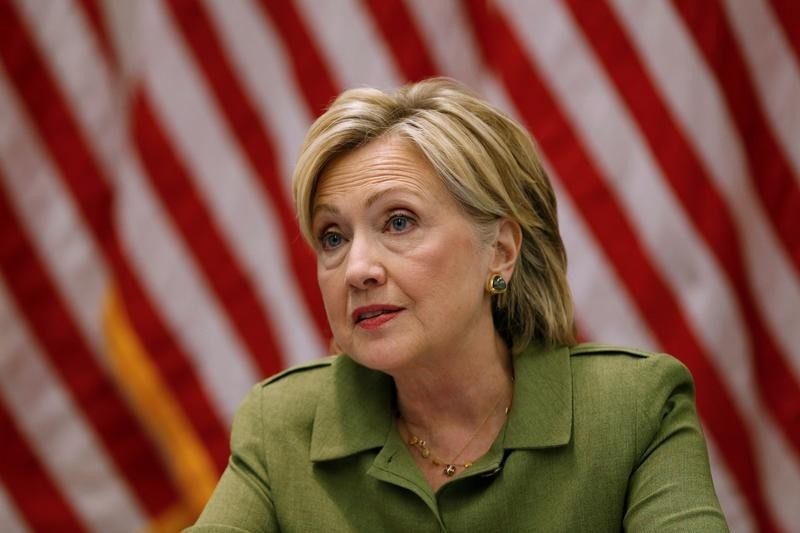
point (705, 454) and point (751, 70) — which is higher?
point (751, 70)

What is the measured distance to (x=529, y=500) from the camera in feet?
6.44

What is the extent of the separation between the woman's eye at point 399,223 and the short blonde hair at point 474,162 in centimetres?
10

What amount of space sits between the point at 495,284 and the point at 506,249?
0.08 m

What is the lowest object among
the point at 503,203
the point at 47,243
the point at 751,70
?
the point at 751,70

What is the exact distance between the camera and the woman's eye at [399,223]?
1.97 meters

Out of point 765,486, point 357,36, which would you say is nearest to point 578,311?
point 765,486

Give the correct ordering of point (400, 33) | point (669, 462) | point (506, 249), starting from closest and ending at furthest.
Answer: point (669, 462) → point (506, 249) → point (400, 33)

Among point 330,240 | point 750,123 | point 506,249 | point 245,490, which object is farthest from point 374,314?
point 750,123

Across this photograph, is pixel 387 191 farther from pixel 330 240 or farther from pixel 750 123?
pixel 750 123

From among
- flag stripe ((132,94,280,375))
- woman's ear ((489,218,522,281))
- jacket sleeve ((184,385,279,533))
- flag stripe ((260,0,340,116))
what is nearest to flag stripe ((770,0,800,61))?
flag stripe ((260,0,340,116))

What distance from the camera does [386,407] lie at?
2156 millimetres

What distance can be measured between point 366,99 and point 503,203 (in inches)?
13.2

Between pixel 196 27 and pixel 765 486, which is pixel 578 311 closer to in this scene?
pixel 765 486

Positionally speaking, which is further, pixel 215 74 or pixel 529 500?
pixel 215 74
